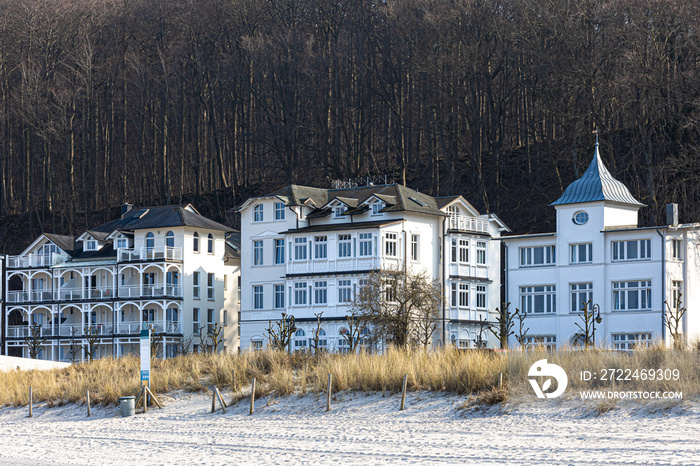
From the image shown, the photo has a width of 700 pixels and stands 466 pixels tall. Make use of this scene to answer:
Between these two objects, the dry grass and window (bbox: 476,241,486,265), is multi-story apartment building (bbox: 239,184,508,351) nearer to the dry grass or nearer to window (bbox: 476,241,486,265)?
window (bbox: 476,241,486,265)

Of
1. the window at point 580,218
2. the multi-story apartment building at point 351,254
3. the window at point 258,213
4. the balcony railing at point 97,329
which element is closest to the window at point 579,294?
the window at point 580,218

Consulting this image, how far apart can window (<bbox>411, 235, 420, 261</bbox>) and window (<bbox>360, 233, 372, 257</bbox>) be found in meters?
2.73

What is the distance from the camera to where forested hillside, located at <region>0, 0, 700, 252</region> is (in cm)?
6856

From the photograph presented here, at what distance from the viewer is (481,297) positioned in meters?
67.2

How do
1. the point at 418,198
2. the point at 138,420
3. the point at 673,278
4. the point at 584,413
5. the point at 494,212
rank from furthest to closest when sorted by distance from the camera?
the point at 494,212
the point at 418,198
the point at 673,278
the point at 138,420
the point at 584,413

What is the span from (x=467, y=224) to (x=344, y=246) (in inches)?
299

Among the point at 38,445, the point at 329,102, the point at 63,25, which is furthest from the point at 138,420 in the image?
the point at 63,25

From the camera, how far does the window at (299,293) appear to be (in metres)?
66.6

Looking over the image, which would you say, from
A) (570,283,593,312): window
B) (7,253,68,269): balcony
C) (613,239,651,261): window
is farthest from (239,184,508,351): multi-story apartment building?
(7,253,68,269): balcony

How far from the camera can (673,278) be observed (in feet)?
186

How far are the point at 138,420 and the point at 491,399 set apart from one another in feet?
39.0

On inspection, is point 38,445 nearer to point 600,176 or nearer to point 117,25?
point 600,176

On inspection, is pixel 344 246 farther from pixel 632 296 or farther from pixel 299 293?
pixel 632 296

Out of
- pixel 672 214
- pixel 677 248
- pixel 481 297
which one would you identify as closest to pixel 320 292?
pixel 481 297
